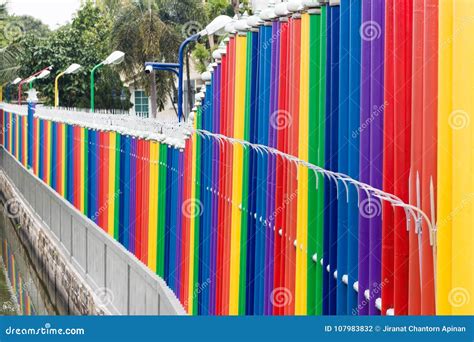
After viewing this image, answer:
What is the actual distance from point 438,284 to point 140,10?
147 ft

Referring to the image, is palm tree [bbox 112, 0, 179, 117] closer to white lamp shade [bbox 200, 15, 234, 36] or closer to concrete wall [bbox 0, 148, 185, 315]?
concrete wall [bbox 0, 148, 185, 315]

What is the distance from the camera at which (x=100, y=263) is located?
17594 millimetres

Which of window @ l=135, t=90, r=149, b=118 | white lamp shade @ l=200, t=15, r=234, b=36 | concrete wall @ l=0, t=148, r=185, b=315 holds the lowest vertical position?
concrete wall @ l=0, t=148, r=185, b=315

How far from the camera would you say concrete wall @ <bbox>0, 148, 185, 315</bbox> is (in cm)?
1312

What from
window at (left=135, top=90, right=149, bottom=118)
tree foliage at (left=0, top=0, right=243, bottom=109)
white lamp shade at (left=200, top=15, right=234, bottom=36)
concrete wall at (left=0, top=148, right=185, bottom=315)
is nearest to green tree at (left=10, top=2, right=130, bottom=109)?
tree foliage at (left=0, top=0, right=243, bottom=109)

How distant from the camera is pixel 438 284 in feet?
18.1

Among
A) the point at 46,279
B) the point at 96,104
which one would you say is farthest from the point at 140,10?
the point at 46,279

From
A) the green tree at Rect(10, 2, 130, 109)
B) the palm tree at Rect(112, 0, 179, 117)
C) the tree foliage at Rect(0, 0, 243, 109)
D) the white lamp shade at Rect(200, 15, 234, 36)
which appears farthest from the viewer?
the green tree at Rect(10, 2, 130, 109)

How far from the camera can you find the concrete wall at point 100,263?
13.1m

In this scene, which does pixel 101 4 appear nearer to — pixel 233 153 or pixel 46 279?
pixel 46 279

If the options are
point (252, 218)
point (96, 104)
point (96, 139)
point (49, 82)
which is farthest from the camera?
point (49, 82)

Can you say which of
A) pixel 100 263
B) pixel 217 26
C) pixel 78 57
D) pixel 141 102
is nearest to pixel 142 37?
pixel 141 102

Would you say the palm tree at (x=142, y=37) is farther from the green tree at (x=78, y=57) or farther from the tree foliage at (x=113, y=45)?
the green tree at (x=78, y=57)

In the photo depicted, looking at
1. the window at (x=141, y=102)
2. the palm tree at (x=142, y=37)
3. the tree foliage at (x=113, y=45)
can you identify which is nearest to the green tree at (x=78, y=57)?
the tree foliage at (x=113, y=45)
